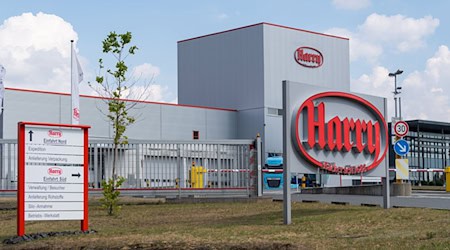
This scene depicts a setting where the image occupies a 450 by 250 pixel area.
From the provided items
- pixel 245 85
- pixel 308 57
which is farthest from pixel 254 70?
pixel 308 57

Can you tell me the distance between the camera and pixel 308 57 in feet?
198

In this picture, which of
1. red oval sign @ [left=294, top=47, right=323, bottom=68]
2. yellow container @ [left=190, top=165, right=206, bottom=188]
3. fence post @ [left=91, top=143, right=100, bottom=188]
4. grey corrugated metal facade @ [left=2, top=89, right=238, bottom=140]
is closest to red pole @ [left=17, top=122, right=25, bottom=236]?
fence post @ [left=91, top=143, right=100, bottom=188]

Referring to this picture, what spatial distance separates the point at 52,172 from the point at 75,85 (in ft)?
21.2

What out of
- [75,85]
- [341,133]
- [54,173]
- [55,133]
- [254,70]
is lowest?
[54,173]

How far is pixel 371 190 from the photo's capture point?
28094 mm

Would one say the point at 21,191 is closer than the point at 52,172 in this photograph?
Yes

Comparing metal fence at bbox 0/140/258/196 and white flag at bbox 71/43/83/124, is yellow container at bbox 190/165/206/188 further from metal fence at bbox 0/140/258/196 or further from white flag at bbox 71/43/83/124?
white flag at bbox 71/43/83/124

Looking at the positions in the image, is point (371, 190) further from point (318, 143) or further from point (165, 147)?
point (318, 143)

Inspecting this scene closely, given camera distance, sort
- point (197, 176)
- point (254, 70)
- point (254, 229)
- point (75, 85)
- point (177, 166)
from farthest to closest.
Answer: point (254, 70), point (197, 176), point (177, 166), point (75, 85), point (254, 229)

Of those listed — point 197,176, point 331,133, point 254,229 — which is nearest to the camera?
point 254,229

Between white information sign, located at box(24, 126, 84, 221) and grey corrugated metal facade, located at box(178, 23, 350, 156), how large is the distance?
134 ft

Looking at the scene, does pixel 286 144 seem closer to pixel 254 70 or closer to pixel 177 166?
pixel 177 166

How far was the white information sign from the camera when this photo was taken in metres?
15.3

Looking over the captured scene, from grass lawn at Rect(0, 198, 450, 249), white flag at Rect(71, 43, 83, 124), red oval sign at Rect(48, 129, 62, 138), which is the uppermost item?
white flag at Rect(71, 43, 83, 124)
